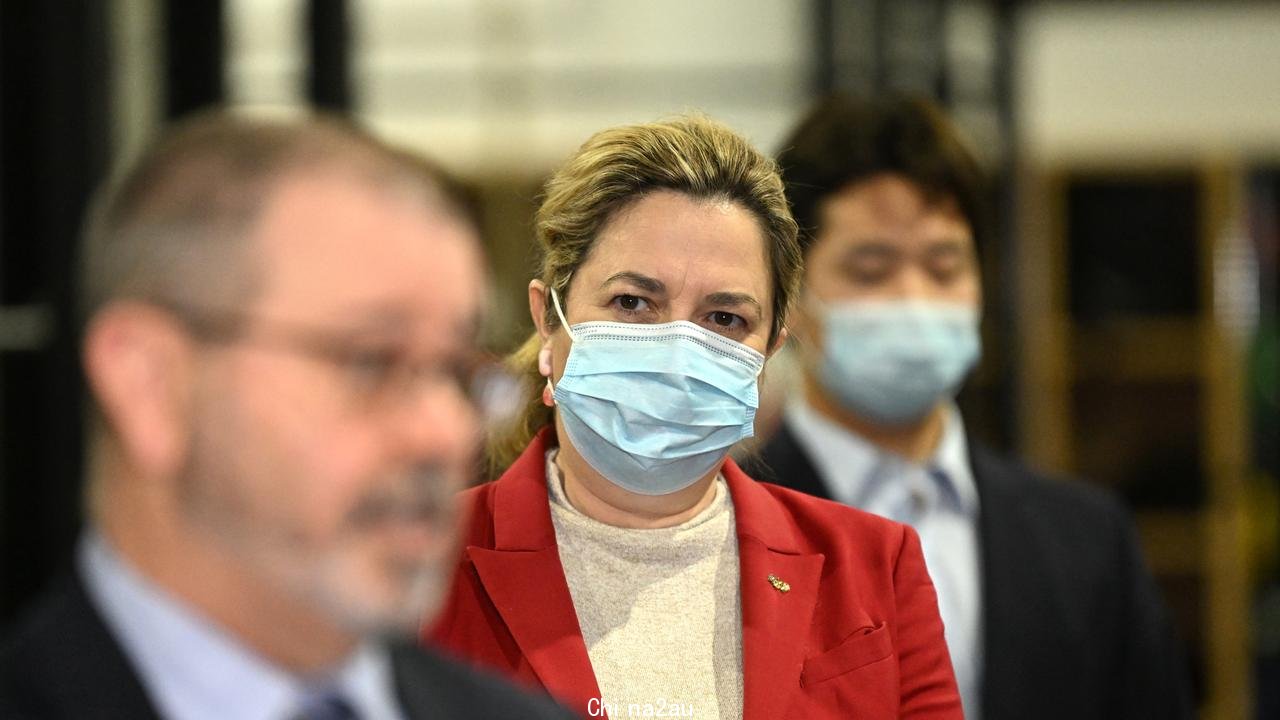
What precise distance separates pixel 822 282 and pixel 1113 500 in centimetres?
87

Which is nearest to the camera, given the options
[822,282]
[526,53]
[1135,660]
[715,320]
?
Result: [715,320]

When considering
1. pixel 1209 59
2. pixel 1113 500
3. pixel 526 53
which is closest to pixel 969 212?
pixel 1113 500

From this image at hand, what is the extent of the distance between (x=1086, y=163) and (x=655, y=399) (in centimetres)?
622

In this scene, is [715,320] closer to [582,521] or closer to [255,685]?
[582,521]

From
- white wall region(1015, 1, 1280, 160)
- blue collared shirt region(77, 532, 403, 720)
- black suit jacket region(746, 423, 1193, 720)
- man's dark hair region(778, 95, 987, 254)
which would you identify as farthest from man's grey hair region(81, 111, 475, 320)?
white wall region(1015, 1, 1280, 160)

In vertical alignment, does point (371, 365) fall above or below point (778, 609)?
above

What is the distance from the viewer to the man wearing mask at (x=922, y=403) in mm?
1948

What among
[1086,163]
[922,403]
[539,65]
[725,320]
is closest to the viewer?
[725,320]

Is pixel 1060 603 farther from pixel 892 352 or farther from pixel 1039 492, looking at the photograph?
pixel 892 352

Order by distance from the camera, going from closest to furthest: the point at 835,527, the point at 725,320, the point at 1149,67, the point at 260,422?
1. the point at 260,422
2. the point at 725,320
3. the point at 835,527
4. the point at 1149,67

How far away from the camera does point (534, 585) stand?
1455mm

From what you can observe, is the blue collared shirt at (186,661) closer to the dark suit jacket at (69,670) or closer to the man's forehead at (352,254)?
the dark suit jacket at (69,670)

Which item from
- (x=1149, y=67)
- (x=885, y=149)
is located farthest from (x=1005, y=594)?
(x=1149, y=67)

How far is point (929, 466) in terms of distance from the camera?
2080mm
